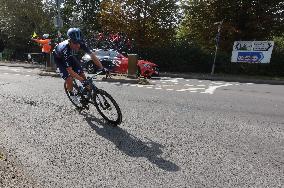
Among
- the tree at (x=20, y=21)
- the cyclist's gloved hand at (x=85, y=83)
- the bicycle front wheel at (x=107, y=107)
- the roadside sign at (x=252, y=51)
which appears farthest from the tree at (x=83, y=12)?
→ the bicycle front wheel at (x=107, y=107)

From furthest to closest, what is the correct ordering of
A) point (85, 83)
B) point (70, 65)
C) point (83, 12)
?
1. point (83, 12)
2. point (70, 65)
3. point (85, 83)

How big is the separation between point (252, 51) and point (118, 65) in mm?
10167

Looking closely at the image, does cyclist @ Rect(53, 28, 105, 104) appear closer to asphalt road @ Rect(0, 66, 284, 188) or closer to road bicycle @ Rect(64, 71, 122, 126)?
road bicycle @ Rect(64, 71, 122, 126)

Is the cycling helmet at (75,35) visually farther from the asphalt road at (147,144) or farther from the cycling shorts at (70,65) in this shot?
the asphalt road at (147,144)

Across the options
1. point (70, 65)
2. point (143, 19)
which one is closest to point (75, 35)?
point (70, 65)

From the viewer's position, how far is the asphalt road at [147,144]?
4203mm

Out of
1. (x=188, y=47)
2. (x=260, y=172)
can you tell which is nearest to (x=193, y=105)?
(x=260, y=172)

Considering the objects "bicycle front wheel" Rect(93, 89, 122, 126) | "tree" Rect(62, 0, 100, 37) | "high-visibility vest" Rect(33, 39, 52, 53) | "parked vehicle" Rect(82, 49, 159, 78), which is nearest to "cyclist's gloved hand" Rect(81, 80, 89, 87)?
"bicycle front wheel" Rect(93, 89, 122, 126)

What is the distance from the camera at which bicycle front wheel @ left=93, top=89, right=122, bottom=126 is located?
21.3 feet

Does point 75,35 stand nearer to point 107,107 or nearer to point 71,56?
point 71,56

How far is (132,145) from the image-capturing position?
541cm

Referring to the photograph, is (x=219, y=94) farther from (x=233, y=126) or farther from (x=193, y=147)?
(x=193, y=147)

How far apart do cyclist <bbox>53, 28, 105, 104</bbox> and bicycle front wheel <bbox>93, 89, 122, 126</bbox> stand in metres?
0.45

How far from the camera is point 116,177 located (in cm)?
418
